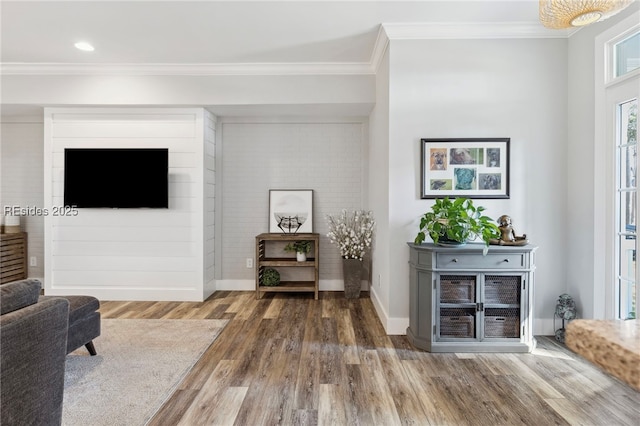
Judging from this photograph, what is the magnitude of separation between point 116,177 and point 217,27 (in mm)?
2200

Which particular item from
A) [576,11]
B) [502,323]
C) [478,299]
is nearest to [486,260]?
[478,299]

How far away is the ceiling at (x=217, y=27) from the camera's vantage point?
2.88 m

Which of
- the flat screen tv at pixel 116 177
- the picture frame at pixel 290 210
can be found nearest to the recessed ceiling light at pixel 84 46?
the flat screen tv at pixel 116 177

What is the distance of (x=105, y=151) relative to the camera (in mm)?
4172

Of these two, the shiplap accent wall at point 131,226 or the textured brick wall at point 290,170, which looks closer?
the shiplap accent wall at point 131,226

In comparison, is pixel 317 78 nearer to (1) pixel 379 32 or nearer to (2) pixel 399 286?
(1) pixel 379 32

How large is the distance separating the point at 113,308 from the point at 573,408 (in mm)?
4271

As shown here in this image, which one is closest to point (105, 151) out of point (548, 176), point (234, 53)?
point (234, 53)

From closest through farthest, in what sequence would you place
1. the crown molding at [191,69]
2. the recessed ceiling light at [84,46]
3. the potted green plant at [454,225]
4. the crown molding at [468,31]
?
the potted green plant at [454,225]
the crown molding at [468,31]
the recessed ceiling light at [84,46]
the crown molding at [191,69]

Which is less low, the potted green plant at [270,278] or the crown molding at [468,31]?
the crown molding at [468,31]

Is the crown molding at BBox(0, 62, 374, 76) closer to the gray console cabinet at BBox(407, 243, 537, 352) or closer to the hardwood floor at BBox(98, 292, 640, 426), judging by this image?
the gray console cabinet at BBox(407, 243, 537, 352)

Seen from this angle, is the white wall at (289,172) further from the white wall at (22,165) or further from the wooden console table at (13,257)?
the wooden console table at (13,257)

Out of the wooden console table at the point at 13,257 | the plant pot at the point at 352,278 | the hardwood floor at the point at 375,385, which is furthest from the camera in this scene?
the wooden console table at the point at 13,257

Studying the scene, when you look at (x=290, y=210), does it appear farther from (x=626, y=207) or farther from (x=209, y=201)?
(x=626, y=207)
